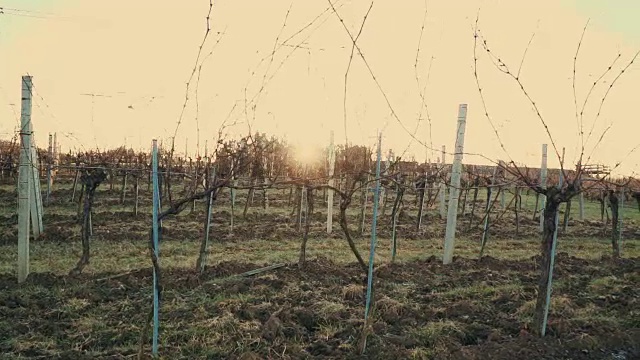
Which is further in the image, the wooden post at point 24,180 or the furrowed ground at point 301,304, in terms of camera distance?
the wooden post at point 24,180

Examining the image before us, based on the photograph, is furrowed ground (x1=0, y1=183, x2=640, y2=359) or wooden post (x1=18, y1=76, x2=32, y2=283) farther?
wooden post (x1=18, y1=76, x2=32, y2=283)

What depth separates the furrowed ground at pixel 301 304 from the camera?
14.0ft

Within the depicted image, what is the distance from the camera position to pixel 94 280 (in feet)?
20.7

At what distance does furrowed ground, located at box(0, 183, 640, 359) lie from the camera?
425cm

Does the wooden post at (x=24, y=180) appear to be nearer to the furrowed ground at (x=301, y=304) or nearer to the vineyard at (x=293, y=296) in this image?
the vineyard at (x=293, y=296)

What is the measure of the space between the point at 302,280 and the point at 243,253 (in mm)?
2814

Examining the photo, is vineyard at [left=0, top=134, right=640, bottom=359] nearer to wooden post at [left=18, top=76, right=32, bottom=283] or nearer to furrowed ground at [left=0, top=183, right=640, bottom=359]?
furrowed ground at [left=0, top=183, right=640, bottom=359]

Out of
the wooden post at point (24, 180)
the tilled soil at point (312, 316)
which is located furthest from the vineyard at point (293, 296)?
the wooden post at point (24, 180)

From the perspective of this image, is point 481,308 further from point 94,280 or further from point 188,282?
point 94,280

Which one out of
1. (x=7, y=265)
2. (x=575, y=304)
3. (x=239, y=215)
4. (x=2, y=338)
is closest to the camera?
(x=2, y=338)

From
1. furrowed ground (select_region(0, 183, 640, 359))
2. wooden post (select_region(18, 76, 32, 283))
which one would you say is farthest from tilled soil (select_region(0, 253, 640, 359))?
wooden post (select_region(18, 76, 32, 283))

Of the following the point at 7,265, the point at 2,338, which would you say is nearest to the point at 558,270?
the point at 2,338

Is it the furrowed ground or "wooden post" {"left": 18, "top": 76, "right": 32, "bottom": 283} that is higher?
"wooden post" {"left": 18, "top": 76, "right": 32, "bottom": 283}

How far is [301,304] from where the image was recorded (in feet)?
18.0
